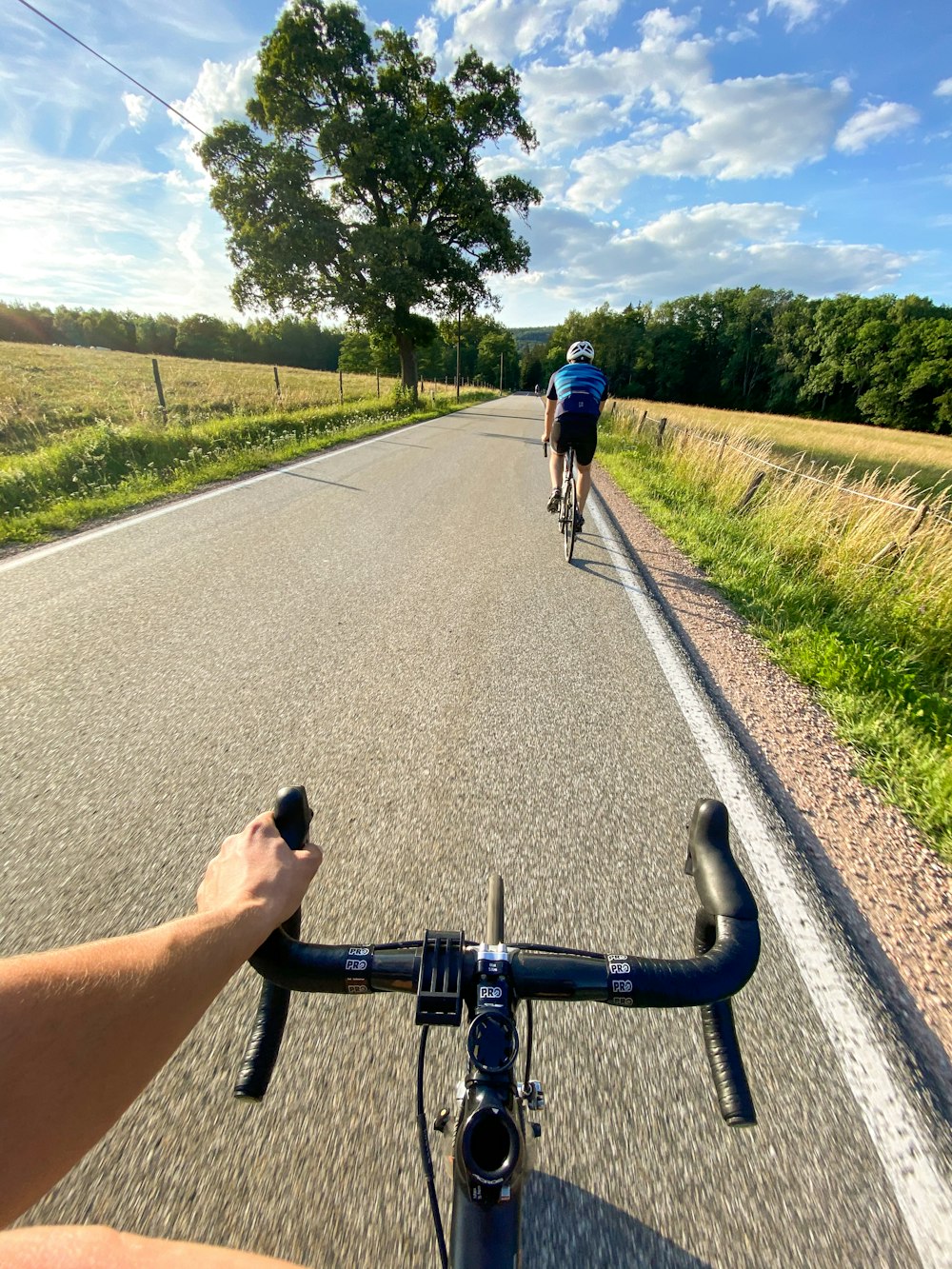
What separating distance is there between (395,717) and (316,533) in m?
3.70

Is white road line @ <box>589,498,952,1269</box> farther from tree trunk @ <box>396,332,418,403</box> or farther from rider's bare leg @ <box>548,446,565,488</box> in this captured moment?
tree trunk @ <box>396,332,418,403</box>

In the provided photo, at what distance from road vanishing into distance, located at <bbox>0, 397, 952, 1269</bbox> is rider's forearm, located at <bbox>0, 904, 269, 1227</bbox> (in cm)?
72

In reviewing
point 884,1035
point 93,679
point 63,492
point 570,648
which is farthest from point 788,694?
point 63,492

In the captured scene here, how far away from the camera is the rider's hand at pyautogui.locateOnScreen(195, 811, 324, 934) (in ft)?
3.41

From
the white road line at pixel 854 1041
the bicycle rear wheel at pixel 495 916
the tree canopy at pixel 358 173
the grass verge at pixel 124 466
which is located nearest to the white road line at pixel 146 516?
the grass verge at pixel 124 466

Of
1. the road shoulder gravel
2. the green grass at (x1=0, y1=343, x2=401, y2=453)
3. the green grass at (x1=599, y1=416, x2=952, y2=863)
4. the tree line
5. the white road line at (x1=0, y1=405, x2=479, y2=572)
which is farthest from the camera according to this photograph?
the tree line

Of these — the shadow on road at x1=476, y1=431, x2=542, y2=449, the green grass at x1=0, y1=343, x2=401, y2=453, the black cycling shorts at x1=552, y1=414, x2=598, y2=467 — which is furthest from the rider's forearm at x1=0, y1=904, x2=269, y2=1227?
the shadow on road at x1=476, y1=431, x2=542, y2=449

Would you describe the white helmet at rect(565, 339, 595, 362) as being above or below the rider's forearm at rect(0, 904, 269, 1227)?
above

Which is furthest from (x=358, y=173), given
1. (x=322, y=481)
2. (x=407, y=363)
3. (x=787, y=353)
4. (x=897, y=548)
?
(x=787, y=353)

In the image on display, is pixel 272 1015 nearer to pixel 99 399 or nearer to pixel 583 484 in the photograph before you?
pixel 583 484

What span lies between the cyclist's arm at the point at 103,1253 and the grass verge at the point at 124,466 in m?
6.25

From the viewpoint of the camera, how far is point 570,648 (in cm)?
388

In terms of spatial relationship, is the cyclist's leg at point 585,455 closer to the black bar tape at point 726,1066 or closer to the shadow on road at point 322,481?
the shadow on road at point 322,481

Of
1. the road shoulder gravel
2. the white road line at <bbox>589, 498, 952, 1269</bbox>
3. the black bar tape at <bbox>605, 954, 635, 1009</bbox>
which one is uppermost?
the black bar tape at <bbox>605, 954, 635, 1009</bbox>
